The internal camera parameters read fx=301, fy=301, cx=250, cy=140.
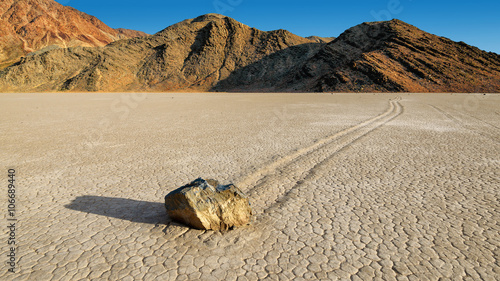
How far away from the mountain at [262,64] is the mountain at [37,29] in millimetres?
40483

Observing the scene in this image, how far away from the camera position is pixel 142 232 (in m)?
3.52

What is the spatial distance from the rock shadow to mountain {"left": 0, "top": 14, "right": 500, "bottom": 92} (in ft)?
161

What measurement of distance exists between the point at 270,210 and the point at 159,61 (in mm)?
72555

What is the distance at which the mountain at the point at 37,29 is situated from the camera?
98688mm

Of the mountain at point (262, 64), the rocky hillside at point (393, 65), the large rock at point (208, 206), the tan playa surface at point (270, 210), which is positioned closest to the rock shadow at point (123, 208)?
the tan playa surface at point (270, 210)

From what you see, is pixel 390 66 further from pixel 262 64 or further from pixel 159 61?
pixel 159 61

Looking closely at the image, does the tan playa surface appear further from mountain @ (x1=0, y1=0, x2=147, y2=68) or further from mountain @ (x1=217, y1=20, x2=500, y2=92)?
mountain @ (x1=0, y1=0, x2=147, y2=68)

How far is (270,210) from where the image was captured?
412 cm

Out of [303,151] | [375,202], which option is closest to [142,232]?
[375,202]

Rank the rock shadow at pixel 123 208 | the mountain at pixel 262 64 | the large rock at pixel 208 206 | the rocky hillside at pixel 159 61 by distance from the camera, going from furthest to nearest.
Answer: the rocky hillside at pixel 159 61, the mountain at pixel 262 64, the rock shadow at pixel 123 208, the large rock at pixel 208 206

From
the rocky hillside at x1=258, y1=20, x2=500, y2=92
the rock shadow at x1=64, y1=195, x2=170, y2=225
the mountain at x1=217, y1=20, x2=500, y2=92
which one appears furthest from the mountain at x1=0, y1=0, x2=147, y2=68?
the rock shadow at x1=64, y1=195, x2=170, y2=225

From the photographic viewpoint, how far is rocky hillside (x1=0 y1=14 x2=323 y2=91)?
63656 millimetres

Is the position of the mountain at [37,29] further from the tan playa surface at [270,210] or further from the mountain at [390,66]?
the tan playa surface at [270,210]

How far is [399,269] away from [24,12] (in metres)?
146
